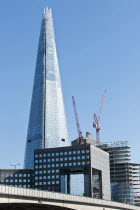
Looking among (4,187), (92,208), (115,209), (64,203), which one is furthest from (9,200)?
(115,209)

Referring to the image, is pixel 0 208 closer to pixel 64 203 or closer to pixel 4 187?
pixel 64 203

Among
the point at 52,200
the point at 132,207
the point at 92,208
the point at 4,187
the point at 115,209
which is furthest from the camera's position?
the point at 132,207

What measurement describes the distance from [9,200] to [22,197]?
474cm

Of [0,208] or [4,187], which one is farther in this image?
[0,208]

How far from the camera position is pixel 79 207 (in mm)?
97500

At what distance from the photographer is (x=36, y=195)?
79375 millimetres

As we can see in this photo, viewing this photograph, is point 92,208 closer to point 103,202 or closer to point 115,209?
point 103,202

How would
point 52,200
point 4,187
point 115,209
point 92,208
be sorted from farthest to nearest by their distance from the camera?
point 115,209
point 92,208
point 52,200
point 4,187

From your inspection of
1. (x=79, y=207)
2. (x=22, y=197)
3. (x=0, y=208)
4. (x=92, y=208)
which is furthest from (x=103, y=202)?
(x=22, y=197)

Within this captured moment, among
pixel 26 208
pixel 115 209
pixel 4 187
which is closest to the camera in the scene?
pixel 4 187

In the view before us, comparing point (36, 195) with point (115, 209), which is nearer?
point (36, 195)

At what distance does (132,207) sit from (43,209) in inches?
1742

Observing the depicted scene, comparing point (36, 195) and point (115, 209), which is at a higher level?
point (36, 195)

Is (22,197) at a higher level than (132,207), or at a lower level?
higher
